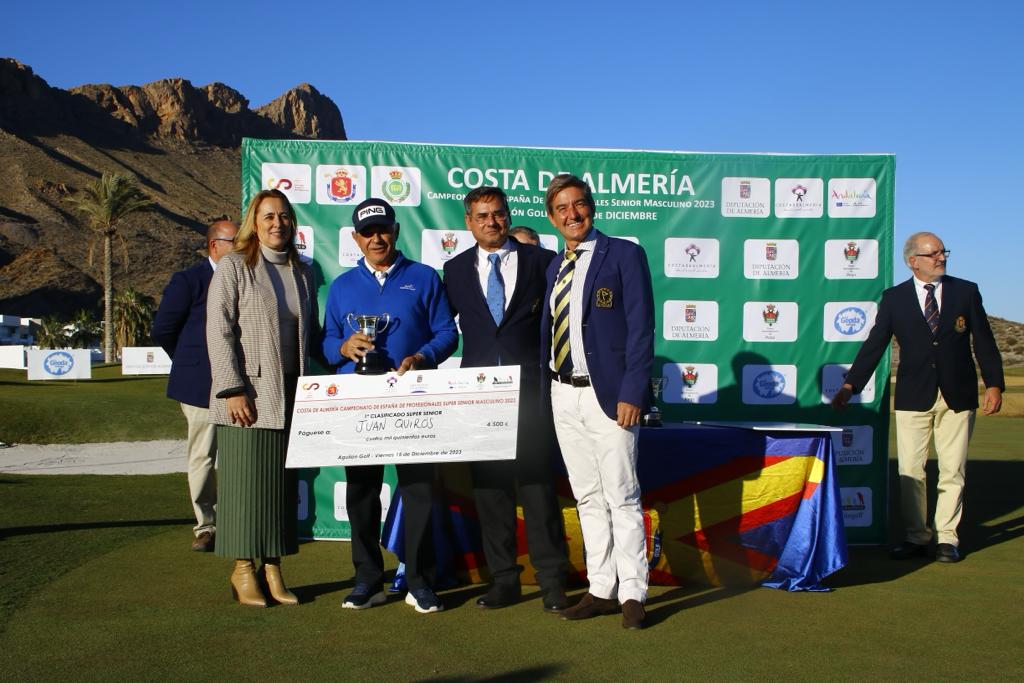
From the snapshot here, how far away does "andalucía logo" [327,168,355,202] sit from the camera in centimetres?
663

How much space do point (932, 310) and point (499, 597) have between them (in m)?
3.49

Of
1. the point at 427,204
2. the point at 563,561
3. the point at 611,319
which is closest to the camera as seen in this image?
the point at 611,319

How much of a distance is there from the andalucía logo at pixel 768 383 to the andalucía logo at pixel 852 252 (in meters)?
0.99

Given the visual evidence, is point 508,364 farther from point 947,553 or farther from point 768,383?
point 947,553

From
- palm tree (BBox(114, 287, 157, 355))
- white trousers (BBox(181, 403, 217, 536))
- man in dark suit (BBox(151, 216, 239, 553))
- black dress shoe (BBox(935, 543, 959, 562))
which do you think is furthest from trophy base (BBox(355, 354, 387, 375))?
palm tree (BBox(114, 287, 157, 355))

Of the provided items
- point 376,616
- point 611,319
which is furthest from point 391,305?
point 376,616

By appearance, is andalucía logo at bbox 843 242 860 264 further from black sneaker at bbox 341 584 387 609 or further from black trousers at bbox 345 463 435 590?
black sneaker at bbox 341 584 387 609

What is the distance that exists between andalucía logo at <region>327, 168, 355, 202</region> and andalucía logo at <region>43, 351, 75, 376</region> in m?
26.5

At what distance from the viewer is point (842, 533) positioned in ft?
16.8

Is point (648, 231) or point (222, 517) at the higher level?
point (648, 231)

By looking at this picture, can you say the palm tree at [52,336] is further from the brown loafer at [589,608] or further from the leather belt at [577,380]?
the brown loafer at [589,608]

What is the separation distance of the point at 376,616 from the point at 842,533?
8.47 ft

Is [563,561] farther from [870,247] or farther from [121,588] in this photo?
[870,247]

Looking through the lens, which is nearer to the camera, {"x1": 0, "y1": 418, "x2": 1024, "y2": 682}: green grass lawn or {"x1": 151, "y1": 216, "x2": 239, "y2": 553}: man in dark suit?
{"x1": 0, "y1": 418, "x2": 1024, "y2": 682}: green grass lawn
